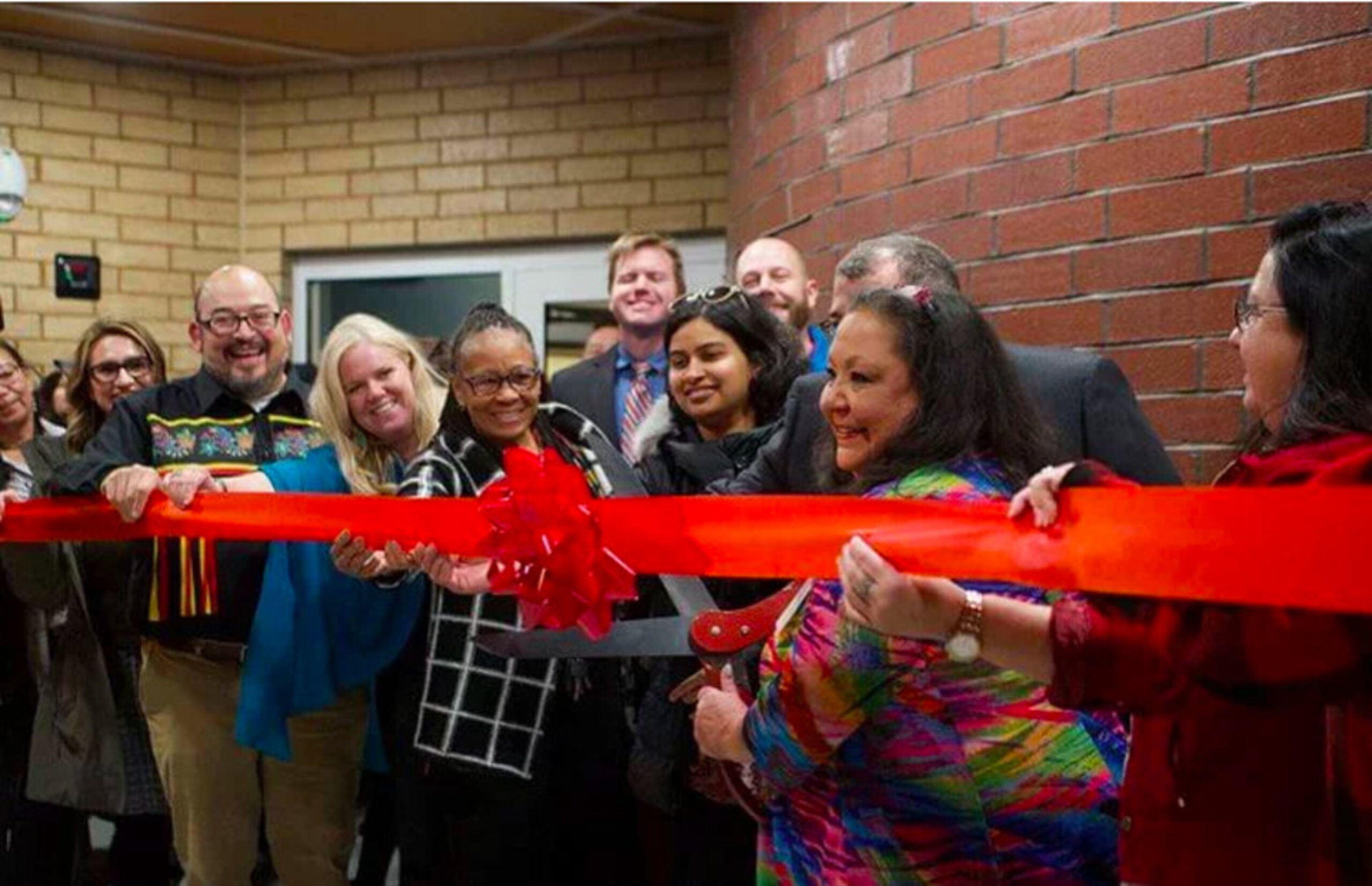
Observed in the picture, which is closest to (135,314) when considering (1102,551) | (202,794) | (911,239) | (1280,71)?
(202,794)

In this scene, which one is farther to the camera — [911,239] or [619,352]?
[619,352]

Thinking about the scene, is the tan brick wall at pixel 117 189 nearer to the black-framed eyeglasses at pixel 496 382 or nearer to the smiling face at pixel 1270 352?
the black-framed eyeglasses at pixel 496 382

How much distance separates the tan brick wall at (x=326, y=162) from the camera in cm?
665

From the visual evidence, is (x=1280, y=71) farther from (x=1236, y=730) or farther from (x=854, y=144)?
(x=1236, y=730)

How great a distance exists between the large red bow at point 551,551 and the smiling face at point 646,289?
2048 mm

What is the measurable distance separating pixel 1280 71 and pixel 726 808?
74.2 inches

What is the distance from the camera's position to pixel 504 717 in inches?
127

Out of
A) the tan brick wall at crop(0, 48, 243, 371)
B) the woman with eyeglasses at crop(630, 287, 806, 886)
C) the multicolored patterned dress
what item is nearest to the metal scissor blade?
the woman with eyeglasses at crop(630, 287, 806, 886)

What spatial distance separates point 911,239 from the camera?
315 centimetres

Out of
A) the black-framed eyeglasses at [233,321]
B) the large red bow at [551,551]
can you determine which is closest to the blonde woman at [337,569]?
the black-framed eyeglasses at [233,321]

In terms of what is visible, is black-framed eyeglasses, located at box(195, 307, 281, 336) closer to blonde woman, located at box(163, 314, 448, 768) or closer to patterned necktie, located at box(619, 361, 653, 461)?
blonde woman, located at box(163, 314, 448, 768)

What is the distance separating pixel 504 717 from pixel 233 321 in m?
1.24

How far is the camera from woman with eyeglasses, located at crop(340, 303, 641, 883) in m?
3.22

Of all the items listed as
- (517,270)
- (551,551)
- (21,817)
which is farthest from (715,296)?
(517,270)
